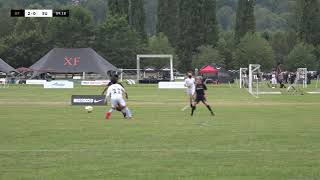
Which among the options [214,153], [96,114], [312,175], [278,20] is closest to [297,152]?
[214,153]

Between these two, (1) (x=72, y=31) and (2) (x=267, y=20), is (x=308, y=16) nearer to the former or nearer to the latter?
(1) (x=72, y=31)

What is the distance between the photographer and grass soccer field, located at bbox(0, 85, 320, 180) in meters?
14.2

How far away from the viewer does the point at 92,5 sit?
196m

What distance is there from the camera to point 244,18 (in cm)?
11719

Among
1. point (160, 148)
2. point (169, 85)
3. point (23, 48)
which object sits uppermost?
point (23, 48)

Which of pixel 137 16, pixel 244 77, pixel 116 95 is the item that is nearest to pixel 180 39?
pixel 137 16

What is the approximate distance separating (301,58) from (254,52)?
275 inches

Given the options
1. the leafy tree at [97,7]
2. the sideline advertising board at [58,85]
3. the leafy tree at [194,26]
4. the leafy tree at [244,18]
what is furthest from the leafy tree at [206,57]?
the leafy tree at [97,7]

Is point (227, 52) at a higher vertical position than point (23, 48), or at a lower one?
lower

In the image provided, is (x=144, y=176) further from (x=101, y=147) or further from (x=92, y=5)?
(x=92, y=5)

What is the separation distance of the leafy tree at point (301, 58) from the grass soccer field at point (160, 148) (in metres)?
81.9

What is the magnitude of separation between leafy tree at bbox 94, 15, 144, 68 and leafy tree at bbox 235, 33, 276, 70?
14757 mm

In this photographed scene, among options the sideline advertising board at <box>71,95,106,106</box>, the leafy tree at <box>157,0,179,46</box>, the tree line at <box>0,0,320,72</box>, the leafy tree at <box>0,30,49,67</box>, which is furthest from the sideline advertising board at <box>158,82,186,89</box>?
the leafy tree at <box>157,0,179,46</box>
